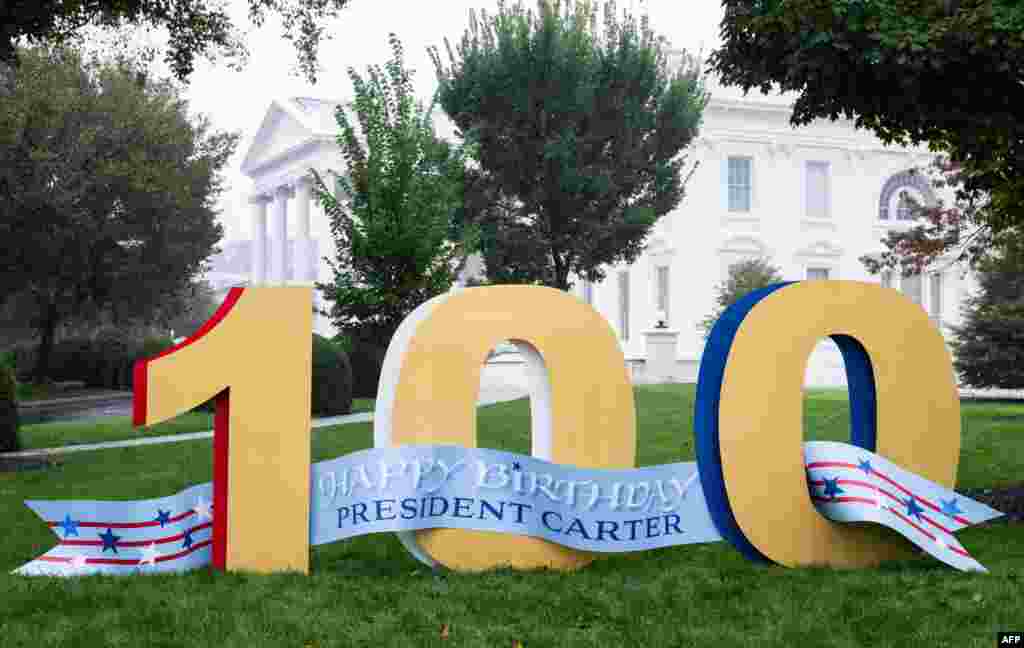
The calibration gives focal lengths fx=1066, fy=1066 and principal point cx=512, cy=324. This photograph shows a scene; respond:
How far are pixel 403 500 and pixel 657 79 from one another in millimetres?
21001

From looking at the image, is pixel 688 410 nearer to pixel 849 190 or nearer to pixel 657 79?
pixel 657 79

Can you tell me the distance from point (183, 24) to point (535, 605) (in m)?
10.3

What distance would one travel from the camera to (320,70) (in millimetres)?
14844

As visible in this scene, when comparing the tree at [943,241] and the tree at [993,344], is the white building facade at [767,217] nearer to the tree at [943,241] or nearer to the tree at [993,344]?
the tree at [993,344]

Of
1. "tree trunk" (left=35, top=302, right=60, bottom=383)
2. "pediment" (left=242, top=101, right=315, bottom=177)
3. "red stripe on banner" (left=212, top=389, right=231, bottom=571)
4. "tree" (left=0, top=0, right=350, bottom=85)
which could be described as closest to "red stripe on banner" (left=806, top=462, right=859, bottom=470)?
"red stripe on banner" (left=212, top=389, right=231, bottom=571)

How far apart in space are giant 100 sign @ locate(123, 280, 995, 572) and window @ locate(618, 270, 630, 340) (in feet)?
119

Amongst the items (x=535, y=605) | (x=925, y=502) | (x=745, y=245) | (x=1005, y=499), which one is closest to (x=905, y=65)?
(x=925, y=502)

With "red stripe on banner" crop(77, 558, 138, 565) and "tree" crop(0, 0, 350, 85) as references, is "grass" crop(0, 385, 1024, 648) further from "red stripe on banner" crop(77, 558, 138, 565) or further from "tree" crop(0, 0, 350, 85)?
"tree" crop(0, 0, 350, 85)

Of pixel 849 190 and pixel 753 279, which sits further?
pixel 849 190

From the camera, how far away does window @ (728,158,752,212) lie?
155ft

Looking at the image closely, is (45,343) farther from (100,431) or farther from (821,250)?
(821,250)

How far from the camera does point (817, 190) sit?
1929 inches

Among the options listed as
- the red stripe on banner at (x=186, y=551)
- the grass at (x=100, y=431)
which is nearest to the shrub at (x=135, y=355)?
the grass at (x=100, y=431)

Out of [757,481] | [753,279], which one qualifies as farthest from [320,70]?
[753,279]
